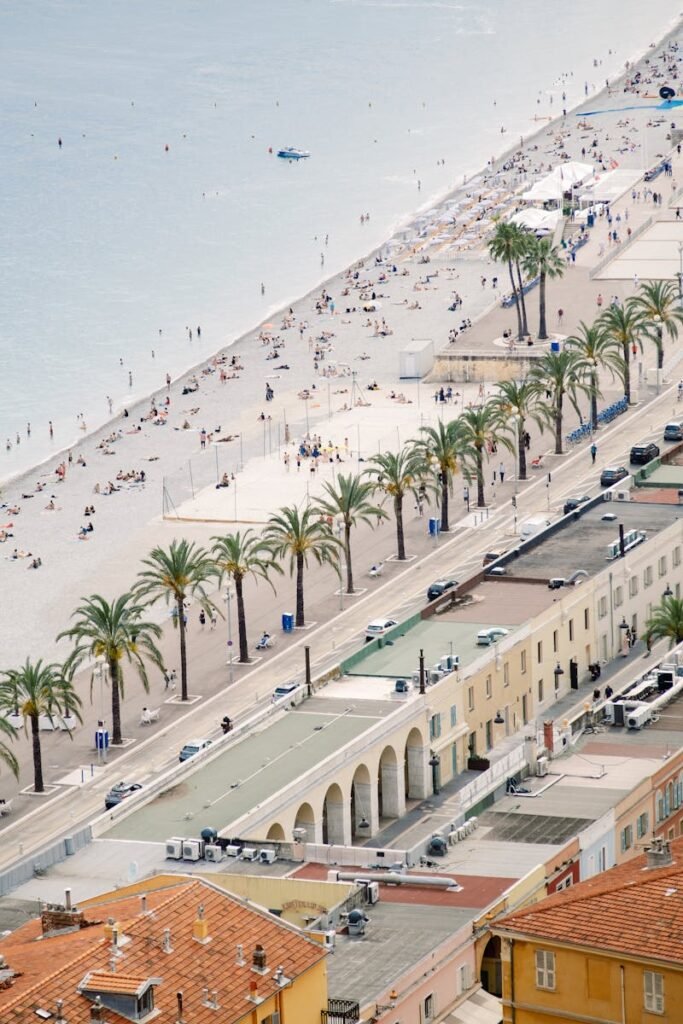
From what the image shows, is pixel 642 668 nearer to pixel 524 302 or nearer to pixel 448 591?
pixel 448 591

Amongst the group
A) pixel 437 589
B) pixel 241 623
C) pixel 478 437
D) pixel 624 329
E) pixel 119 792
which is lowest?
pixel 119 792

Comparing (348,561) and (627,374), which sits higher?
(627,374)

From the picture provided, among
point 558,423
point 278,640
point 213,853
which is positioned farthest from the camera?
point 558,423

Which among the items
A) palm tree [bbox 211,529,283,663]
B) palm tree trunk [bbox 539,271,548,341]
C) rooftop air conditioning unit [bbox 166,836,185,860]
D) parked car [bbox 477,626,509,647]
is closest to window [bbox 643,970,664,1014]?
rooftop air conditioning unit [bbox 166,836,185,860]

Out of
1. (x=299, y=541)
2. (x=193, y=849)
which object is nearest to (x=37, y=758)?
(x=299, y=541)

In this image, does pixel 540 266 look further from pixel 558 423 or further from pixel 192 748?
pixel 192 748

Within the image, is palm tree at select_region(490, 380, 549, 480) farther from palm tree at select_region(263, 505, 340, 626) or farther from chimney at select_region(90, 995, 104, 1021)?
chimney at select_region(90, 995, 104, 1021)

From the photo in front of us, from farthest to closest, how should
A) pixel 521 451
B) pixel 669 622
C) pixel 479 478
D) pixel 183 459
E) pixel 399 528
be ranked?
1. pixel 183 459
2. pixel 521 451
3. pixel 479 478
4. pixel 399 528
5. pixel 669 622
